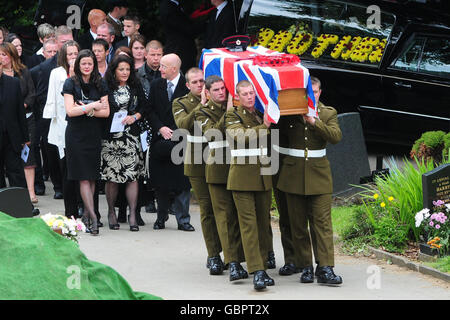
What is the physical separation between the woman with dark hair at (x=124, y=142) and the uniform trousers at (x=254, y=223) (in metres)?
2.46

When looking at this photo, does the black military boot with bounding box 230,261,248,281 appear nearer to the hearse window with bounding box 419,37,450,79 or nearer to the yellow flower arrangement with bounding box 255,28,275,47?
the hearse window with bounding box 419,37,450,79

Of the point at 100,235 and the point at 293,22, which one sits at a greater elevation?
the point at 293,22

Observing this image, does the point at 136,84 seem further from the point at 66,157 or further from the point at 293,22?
the point at 293,22

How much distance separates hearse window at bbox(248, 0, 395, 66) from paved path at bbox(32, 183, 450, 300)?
3740 millimetres

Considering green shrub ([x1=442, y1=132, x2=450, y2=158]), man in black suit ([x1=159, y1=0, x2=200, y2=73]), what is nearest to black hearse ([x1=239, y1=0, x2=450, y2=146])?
man in black suit ([x1=159, y1=0, x2=200, y2=73])

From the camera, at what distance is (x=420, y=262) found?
931 cm

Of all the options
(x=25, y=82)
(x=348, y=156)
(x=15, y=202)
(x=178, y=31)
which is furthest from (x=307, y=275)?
(x=178, y=31)

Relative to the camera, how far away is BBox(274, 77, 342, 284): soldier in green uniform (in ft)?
28.3

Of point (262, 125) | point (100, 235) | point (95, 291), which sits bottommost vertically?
point (100, 235)

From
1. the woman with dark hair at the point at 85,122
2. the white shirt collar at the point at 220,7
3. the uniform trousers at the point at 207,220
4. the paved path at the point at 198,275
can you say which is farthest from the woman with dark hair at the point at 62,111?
the white shirt collar at the point at 220,7

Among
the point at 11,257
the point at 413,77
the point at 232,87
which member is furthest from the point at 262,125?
the point at 413,77

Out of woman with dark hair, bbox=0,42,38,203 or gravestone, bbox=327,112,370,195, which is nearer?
gravestone, bbox=327,112,370,195

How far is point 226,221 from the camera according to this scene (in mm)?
9023

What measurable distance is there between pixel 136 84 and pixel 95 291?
4.88 meters
